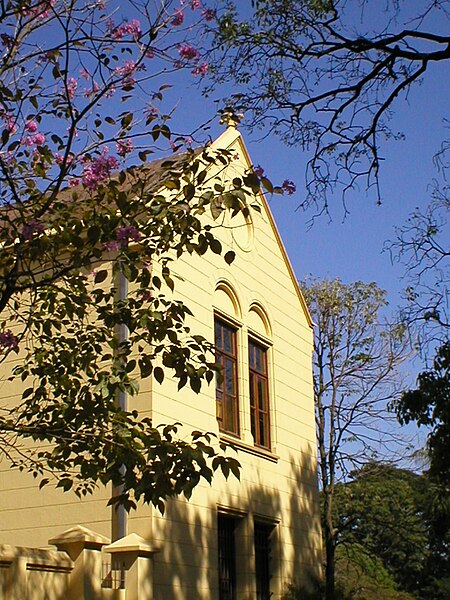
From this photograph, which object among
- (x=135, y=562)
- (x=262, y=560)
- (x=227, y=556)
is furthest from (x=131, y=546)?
(x=262, y=560)

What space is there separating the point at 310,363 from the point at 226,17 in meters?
13.0

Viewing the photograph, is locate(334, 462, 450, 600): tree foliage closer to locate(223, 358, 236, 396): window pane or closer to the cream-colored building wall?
the cream-colored building wall

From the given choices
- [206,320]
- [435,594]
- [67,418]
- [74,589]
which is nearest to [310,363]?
[206,320]

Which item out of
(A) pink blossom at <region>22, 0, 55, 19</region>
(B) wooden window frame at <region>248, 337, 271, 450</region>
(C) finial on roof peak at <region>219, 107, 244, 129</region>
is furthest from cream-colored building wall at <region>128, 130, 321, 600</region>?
(A) pink blossom at <region>22, 0, 55, 19</region>

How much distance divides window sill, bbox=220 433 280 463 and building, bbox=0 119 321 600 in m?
0.04

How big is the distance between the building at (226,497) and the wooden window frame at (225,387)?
3 cm

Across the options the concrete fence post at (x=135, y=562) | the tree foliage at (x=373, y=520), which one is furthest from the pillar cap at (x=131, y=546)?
the tree foliage at (x=373, y=520)

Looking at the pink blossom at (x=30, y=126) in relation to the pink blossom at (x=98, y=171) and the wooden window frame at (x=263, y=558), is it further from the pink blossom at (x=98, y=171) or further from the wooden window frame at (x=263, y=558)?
the wooden window frame at (x=263, y=558)

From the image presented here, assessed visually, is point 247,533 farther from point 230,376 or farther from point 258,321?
point 258,321

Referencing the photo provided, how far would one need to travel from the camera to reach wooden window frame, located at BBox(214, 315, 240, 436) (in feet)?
52.5

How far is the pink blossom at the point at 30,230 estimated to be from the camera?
7.36m

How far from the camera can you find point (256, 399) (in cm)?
1767

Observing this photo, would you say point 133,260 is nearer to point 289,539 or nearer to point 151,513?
point 151,513

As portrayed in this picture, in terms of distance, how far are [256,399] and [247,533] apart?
9.00ft
